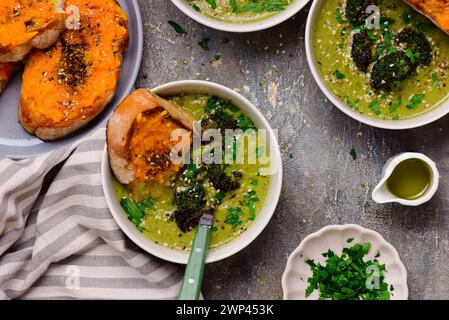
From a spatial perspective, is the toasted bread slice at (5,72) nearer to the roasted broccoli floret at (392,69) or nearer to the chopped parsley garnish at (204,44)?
the chopped parsley garnish at (204,44)

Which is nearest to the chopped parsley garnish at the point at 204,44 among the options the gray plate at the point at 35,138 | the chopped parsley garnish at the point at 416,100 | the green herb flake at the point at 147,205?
the gray plate at the point at 35,138

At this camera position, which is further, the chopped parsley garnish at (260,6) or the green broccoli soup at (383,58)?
the chopped parsley garnish at (260,6)

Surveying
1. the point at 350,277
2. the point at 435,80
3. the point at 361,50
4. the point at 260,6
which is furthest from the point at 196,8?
the point at 350,277

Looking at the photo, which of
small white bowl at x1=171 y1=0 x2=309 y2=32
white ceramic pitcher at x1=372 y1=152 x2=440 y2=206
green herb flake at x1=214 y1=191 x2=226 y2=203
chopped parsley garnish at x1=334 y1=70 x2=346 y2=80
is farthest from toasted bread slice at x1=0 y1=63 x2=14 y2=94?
white ceramic pitcher at x1=372 y1=152 x2=440 y2=206

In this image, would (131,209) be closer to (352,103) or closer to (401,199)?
(352,103)

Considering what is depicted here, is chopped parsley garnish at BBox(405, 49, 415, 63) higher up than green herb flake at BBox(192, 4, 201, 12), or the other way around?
green herb flake at BBox(192, 4, 201, 12)

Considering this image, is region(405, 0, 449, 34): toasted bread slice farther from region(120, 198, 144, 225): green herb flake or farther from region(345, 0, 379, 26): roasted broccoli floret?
region(120, 198, 144, 225): green herb flake
